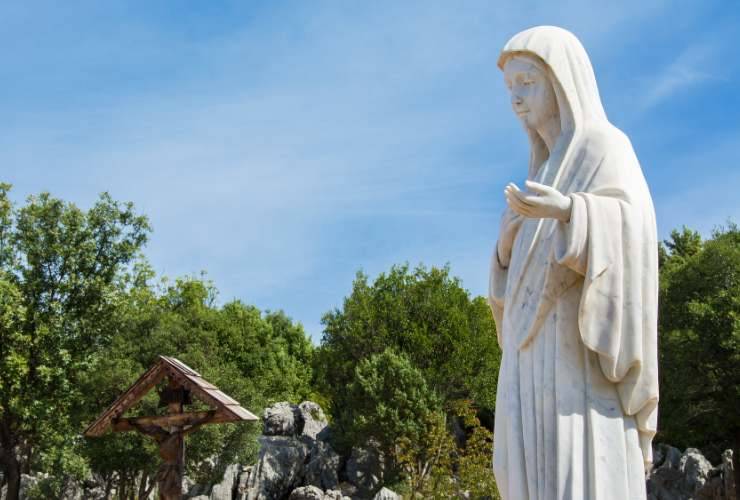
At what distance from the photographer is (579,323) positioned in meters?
5.26

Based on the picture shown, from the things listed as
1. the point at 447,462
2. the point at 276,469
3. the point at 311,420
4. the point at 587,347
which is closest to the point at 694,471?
the point at 447,462

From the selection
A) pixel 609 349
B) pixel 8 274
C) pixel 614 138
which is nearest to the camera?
pixel 609 349

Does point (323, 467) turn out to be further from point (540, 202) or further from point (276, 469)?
point (540, 202)

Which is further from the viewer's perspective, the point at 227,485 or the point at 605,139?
the point at 227,485

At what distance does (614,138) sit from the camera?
570cm

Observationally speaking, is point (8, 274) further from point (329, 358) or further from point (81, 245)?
point (329, 358)

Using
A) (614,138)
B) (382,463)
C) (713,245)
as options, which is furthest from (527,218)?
(382,463)

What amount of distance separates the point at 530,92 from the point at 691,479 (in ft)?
110

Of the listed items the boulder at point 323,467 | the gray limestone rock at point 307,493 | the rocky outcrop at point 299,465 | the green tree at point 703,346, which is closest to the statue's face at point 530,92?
the green tree at point 703,346

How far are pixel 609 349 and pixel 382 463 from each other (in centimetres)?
3954

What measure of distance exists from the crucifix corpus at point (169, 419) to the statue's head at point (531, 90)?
398 inches

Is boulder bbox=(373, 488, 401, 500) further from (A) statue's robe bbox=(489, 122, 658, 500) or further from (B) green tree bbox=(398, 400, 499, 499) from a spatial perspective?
(A) statue's robe bbox=(489, 122, 658, 500)

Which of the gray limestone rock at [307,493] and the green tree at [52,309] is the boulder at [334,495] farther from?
the green tree at [52,309]

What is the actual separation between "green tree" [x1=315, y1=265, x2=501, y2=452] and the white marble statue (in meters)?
37.0
